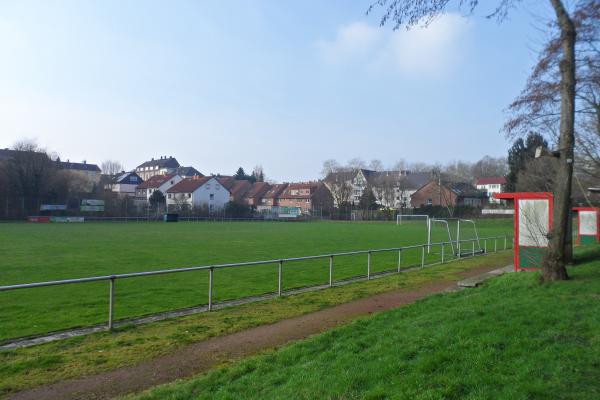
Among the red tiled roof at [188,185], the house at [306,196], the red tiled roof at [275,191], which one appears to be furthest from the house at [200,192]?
the red tiled roof at [275,191]

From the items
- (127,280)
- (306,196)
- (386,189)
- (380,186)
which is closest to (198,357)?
(127,280)

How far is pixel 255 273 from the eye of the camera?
17.3 meters

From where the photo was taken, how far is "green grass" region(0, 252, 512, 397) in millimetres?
6182

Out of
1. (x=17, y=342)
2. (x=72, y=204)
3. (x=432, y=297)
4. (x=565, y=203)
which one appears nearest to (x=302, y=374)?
(x=17, y=342)

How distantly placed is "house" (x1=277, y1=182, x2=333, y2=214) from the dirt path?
9310 cm

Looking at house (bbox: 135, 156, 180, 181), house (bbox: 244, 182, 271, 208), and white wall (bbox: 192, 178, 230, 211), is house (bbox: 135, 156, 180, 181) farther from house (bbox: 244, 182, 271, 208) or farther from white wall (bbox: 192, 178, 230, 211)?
white wall (bbox: 192, 178, 230, 211)

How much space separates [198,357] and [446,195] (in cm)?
9330

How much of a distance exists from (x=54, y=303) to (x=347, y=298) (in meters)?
7.01

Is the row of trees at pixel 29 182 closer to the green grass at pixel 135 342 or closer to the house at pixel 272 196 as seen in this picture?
the house at pixel 272 196

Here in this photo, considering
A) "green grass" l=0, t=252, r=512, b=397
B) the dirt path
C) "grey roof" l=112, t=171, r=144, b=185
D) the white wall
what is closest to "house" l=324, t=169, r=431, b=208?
the white wall

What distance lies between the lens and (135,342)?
25.0 feet

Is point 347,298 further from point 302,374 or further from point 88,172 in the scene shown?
point 88,172

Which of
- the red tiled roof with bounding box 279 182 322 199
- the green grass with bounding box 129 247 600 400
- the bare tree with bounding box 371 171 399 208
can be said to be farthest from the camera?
the red tiled roof with bounding box 279 182 322 199

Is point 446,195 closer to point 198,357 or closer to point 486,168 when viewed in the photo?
point 486,168
